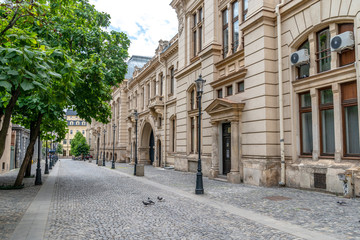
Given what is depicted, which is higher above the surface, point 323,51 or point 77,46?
point 77,46

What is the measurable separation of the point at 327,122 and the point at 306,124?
104 centimetres

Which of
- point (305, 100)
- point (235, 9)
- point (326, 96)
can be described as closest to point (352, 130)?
point (326, 96)

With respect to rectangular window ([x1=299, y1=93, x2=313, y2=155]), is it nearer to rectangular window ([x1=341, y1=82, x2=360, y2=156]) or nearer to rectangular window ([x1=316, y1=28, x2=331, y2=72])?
rectangular window ([x1=316, y1=28, x2=331, y2=72])

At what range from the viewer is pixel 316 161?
1211 centimetres

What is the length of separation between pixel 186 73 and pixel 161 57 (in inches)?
313

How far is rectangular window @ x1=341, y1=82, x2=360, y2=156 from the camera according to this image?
10945 millimetres

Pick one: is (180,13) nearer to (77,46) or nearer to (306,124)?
(77,46)

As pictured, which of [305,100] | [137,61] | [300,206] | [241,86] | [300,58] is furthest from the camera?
[137,61]

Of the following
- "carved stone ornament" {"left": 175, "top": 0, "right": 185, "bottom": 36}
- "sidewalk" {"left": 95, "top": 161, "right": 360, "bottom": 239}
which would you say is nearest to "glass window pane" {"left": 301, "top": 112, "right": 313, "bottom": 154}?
"sidewalk" {"left": 95, "top": 161, "right": 360, "bottom": 239}

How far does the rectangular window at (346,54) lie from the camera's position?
1103cm

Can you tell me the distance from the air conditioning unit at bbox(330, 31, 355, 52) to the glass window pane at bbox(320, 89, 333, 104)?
5.60ft

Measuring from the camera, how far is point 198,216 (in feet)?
26.7

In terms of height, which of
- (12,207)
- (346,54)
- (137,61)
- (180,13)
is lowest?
(12,207)

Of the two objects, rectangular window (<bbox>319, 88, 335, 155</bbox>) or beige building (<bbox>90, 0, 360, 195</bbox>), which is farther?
rectangular window (<bbox>319, 88, 335, 155</bbox>)
